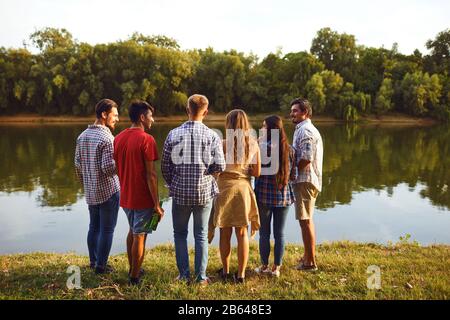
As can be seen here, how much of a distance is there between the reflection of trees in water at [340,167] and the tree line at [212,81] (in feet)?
51.8

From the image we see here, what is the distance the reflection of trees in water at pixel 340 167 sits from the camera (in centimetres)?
1262

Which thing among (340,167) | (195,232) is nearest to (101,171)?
(195,232)

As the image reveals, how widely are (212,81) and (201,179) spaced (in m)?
42.8

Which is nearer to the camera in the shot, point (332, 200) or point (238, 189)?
point (238, 189)

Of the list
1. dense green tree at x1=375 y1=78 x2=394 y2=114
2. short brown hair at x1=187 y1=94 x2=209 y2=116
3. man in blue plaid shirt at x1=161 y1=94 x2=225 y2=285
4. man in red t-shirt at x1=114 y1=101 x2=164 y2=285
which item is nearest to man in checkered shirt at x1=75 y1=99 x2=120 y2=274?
man in red t-shirt at x1=114 y1=101 x2=164 y2=285

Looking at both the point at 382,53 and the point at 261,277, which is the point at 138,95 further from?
the point at 261,277

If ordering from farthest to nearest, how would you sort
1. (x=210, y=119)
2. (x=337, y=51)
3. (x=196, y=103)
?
(x=337, y=51), (x=210, y=119), (x=196, y=103)

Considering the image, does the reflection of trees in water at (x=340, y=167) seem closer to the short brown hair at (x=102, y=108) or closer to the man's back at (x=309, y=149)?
the man's back at (x=309, y=149)

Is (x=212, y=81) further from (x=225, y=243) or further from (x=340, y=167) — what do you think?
(x=225, y=243)

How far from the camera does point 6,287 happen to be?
157 inches

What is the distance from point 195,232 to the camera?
3.97 meters

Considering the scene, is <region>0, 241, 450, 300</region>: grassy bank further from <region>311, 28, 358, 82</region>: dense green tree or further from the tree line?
<region>311, 28, 358, 82</region>: dense green tree

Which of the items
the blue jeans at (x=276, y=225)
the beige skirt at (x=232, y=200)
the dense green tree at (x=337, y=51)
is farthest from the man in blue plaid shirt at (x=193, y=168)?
the dense green tree at (x=337, y=51)
